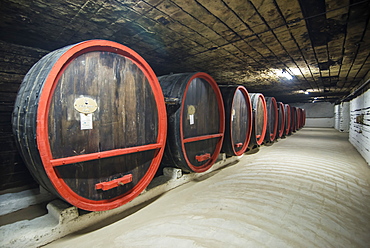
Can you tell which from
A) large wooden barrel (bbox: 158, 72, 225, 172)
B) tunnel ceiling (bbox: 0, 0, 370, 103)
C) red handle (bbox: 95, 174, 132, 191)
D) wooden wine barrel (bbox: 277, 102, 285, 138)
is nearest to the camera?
red handle (bbox: 95, 174, 132, 191)

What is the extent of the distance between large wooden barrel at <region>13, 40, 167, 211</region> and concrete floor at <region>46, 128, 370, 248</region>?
324 millimetres

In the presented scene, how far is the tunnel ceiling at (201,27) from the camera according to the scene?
1.92m

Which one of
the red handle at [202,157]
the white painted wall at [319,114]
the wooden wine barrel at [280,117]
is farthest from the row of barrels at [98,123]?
the white painted wall at [319,114]

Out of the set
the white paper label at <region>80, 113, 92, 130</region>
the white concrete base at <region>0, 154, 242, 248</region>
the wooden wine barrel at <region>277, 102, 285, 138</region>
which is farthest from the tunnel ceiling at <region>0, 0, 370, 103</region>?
the wooden wine barrel at <region>277, 102, 285, 138</region>

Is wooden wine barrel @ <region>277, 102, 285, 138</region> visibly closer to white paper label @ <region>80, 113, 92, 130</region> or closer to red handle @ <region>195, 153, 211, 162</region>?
red handle @ <region>195, 153, 211, 162</region>

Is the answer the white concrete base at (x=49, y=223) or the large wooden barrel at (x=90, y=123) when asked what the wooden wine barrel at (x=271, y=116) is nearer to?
the large wooden barrel at (x=90, y=123)

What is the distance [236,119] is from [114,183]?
2897 millimetres

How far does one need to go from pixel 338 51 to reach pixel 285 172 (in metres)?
2.60

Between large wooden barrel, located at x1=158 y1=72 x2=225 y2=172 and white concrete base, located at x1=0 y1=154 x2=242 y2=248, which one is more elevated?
large wooden barrel, located at x1=158 y1=72 x2=225 y2=172

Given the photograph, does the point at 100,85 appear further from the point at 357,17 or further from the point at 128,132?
the point at 357,17

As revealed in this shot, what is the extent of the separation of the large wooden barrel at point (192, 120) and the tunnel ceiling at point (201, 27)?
2.33 feet

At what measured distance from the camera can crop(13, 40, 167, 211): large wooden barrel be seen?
1368mm

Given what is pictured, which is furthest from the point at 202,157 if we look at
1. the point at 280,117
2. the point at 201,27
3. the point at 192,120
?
the point at 280,117

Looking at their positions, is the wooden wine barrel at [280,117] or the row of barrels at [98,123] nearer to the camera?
the row of barrels at [98,123]
